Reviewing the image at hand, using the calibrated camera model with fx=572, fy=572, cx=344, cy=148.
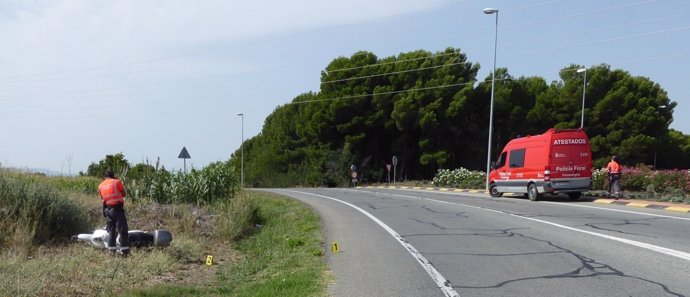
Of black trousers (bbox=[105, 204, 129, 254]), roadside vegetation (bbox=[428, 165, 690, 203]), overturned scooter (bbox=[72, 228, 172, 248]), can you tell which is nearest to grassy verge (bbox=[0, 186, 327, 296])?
overturned scooter (bbox=[72, 228, 172, 248])

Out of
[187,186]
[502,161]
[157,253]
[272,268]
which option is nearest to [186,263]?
[157,253]

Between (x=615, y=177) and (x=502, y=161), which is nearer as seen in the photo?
(x=615, y=177)

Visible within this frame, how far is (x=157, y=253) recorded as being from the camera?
10.7m

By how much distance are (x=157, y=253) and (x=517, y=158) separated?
1775 cm

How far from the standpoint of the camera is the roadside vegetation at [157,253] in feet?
26.8

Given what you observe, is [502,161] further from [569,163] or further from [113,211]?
[113,211]

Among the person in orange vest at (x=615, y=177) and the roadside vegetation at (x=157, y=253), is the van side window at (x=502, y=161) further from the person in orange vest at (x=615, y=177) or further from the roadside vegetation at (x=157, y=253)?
the roadside vegetation at (x=157, y=253)

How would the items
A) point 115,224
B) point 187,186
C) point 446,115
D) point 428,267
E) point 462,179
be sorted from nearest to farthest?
1. point 428,267
2. point 115,224
3. point 187,186
4. point 462,179
5. point 446,115

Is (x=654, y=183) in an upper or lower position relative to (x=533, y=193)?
upper

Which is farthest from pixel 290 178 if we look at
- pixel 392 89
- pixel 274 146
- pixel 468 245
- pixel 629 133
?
pixel 468 245

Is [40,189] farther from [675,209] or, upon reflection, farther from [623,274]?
[675,209]

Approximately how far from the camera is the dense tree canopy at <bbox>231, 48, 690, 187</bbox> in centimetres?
5050

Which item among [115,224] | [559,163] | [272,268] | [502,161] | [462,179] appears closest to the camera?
[272,268]

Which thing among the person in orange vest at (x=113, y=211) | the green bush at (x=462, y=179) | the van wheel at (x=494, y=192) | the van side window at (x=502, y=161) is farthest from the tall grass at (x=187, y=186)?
the green bush at (x=462, y=179)
